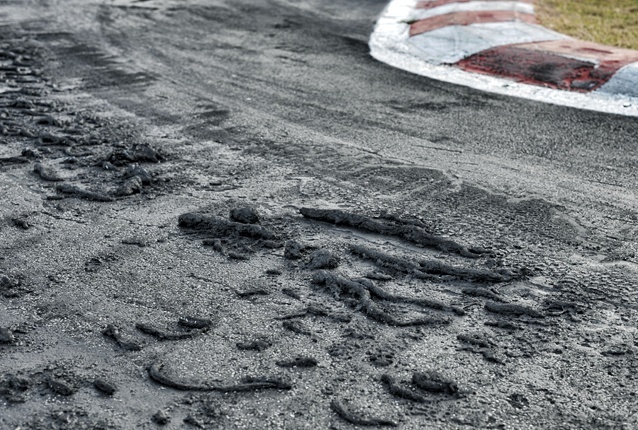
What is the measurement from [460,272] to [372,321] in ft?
1.91

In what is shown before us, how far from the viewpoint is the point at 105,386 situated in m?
2.91

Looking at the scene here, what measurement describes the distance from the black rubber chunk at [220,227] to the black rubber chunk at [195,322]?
81cm

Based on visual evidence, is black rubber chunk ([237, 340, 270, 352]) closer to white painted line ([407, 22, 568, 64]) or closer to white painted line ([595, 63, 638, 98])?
white painted line ([595, 63, 638, 98])

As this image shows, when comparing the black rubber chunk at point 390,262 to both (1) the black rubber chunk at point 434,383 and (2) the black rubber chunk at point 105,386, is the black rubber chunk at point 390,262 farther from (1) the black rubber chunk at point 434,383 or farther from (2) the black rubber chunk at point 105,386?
(2) the black rubber chunk at point 105,386

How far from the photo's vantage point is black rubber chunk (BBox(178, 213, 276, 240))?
4.11 meters

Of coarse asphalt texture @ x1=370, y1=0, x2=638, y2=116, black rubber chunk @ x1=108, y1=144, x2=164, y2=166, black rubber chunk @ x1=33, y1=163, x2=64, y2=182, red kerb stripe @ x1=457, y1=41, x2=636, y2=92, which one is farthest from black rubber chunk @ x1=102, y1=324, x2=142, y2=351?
red kerb stripe @ x1=457, y1=41, x2=636, y2=92

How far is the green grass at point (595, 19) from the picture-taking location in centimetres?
823

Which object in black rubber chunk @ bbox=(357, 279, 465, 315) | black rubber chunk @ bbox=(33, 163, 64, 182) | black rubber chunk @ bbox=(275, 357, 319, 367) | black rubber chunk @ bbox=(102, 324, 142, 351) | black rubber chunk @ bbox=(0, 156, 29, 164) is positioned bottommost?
black rubber chunk @ bbox=(0, 156, 29, 164)

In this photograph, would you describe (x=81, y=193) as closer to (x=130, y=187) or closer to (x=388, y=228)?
(x=130, y=187)

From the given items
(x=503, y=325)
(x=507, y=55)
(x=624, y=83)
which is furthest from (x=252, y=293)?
(x=507, y=55)

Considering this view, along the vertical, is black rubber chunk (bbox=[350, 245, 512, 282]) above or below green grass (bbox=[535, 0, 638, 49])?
below

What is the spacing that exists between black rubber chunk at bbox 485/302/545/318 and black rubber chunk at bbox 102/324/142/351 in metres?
1.37

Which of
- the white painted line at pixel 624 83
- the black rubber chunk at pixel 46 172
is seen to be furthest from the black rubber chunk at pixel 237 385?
the white painted line at pixel 624 83

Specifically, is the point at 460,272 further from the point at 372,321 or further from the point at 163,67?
the point at 163,67
